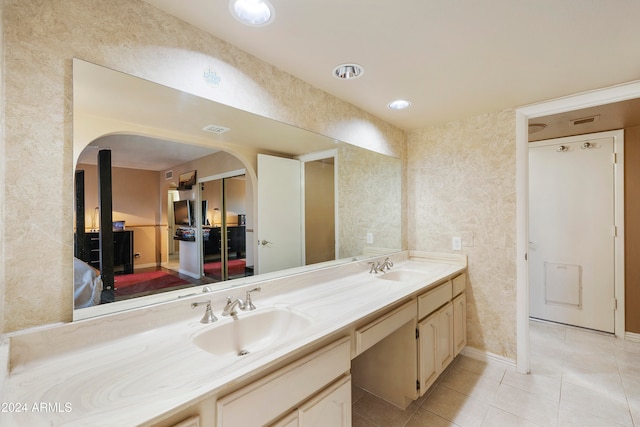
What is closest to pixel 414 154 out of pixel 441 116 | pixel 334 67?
pixel 441 116

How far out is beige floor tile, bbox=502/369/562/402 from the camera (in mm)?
1869

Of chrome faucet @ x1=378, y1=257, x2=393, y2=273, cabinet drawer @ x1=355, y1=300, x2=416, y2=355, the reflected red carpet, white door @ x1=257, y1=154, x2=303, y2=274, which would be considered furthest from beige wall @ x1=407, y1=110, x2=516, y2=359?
the reflected red carpet

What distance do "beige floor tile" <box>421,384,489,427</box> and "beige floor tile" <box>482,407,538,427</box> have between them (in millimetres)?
31

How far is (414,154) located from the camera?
2.73m

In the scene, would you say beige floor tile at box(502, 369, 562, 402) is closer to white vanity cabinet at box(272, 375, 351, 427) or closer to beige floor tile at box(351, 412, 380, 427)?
beige floor tile at box(351, 412, 380, 427)

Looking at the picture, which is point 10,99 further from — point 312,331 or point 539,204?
point 539,204

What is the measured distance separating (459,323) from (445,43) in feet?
6.63

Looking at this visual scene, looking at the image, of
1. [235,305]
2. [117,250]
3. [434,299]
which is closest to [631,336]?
[434,299]

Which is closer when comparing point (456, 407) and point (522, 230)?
point (456, 407)

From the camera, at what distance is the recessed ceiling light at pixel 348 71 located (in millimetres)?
1557

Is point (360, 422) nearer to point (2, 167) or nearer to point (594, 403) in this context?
point (594, 403)

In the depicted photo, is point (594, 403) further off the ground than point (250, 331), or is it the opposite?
point (250, 331)

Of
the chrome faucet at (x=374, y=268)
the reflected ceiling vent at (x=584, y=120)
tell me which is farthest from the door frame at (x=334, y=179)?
the reflected ceiling vent at (x=584, y=120)

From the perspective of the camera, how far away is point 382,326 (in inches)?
54.8
